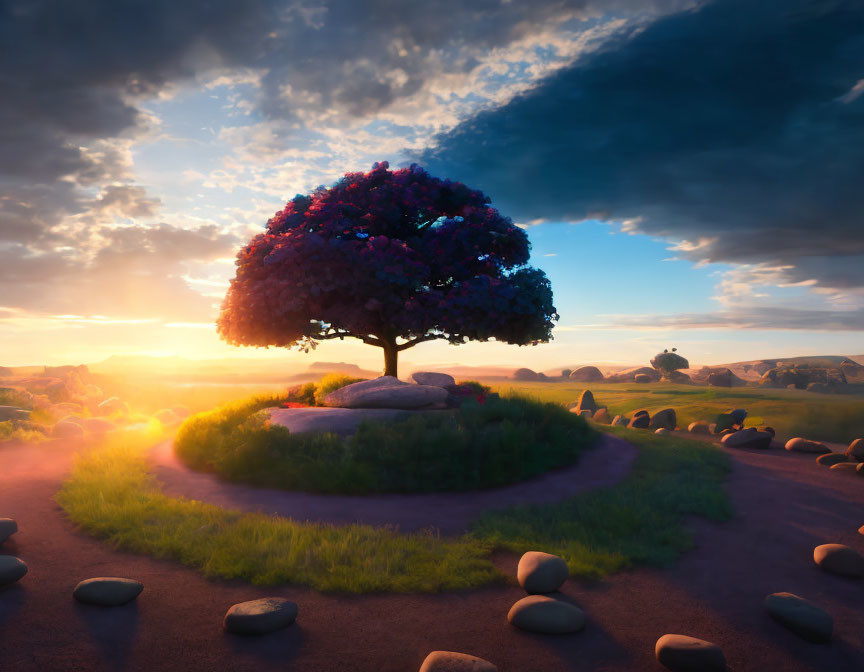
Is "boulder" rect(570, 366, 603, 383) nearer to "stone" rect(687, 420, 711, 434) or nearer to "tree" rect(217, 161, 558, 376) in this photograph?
"stone" rect(687, 420, 711, 434)

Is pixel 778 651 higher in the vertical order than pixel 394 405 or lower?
lower

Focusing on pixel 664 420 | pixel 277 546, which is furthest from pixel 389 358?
pixel 277 546

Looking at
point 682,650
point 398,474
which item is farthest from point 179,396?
point 682,650

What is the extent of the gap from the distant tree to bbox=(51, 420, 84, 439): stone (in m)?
49.9

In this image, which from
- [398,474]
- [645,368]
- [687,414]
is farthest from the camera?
[645,368]

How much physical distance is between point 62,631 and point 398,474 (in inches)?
264

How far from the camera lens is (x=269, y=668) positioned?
4.72 m

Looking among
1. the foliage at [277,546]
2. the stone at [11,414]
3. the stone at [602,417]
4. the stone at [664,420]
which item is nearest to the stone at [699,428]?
the stone at [664,420]

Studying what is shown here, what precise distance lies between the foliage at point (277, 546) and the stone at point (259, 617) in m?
0.88

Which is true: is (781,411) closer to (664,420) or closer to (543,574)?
(664,420)

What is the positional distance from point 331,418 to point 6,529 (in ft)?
22.8

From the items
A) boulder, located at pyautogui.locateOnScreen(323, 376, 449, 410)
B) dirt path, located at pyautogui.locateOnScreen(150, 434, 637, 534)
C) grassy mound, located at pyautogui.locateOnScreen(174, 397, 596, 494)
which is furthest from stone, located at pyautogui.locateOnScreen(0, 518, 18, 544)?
boulder, located at pyautogui.locateOnScreen(323, 376, 449, 410)

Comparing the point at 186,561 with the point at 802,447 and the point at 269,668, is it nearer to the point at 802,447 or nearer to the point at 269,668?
the point at 269,668

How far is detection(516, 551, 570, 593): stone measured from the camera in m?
6.21
